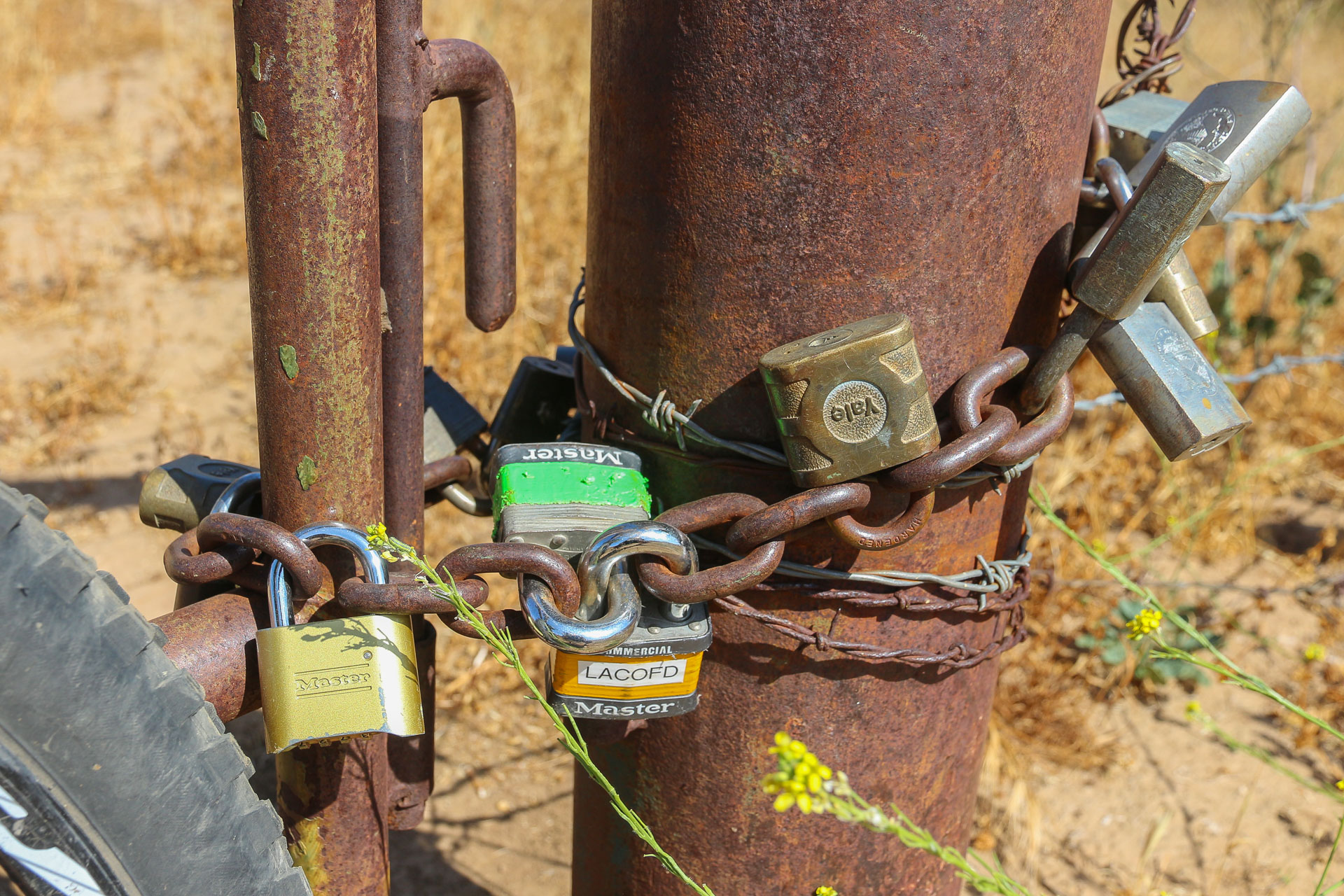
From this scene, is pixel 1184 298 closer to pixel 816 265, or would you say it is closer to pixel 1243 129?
pixel 1243 129

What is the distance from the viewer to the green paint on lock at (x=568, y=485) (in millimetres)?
1159

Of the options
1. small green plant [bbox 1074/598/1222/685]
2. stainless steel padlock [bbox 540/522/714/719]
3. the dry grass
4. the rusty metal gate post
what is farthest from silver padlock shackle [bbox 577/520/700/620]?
the dry grass

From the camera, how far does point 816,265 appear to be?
107cm

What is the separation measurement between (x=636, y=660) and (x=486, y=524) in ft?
7.55

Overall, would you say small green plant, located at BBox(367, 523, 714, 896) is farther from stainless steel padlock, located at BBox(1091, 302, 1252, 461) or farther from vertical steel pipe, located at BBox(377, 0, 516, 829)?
stainless steel padlock, located at BBox(1091, 302, 1252, 461)

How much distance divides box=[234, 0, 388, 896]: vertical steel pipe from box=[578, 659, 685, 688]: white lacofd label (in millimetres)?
292

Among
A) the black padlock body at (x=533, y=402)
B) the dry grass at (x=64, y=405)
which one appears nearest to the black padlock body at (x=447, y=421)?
the black padlock body at (x=533, y=402)

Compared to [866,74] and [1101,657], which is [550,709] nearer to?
[866,74]

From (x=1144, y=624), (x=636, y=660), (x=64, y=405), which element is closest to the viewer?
(x=636, y=660)

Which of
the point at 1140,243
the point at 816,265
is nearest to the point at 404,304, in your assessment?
the point at 816,265

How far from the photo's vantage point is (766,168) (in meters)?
1.04

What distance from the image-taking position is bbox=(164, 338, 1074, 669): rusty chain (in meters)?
1.03

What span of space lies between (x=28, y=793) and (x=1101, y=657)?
2.47 metres

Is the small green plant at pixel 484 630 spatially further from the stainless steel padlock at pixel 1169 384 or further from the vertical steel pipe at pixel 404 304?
the stainless steel padlock at pixel 1169 384
